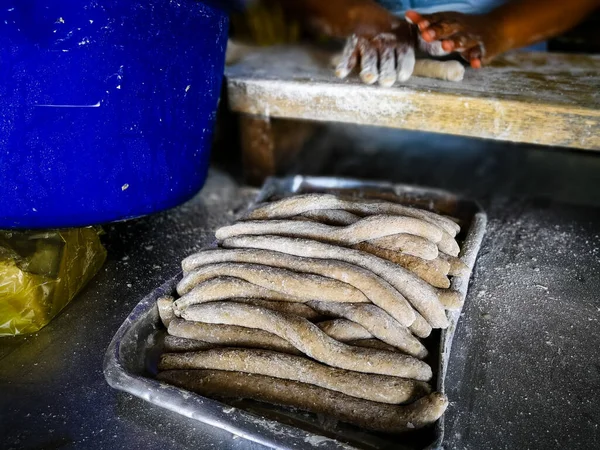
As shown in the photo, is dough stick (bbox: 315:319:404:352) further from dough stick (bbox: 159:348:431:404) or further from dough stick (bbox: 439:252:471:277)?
dough stick (bbox: 439:252:471:277)

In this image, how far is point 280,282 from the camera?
130cm

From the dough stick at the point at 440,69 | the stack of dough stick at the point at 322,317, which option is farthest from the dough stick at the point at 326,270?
the dough stick at the point at 440,69

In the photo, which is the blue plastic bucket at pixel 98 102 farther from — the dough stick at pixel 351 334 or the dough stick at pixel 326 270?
the dough stick at pixel 351 334

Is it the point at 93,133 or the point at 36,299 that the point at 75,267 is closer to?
the point at 36,299

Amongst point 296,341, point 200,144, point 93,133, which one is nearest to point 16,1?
point 93,133

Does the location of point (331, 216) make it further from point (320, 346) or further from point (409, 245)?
point (320, 346)

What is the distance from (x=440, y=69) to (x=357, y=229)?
0.86m

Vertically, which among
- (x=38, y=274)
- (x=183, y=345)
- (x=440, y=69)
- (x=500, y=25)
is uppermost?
(x=500, y=25)

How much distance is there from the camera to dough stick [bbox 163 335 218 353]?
130 centimetres

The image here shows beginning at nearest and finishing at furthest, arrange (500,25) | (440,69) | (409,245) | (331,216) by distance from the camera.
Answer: (409,245) → (331,216) → (440,69) → (500,25)

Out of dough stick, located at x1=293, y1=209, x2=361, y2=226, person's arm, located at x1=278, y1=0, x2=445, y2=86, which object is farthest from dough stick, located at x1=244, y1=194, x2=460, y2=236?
person's arm, located at x1=278, y1=0, x2=445, y2=86

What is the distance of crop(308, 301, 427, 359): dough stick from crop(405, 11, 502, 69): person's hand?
44.7 inches

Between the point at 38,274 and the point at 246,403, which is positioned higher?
the point at 38,274

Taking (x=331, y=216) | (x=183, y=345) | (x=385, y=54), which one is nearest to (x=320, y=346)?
(x=183, y=345)
